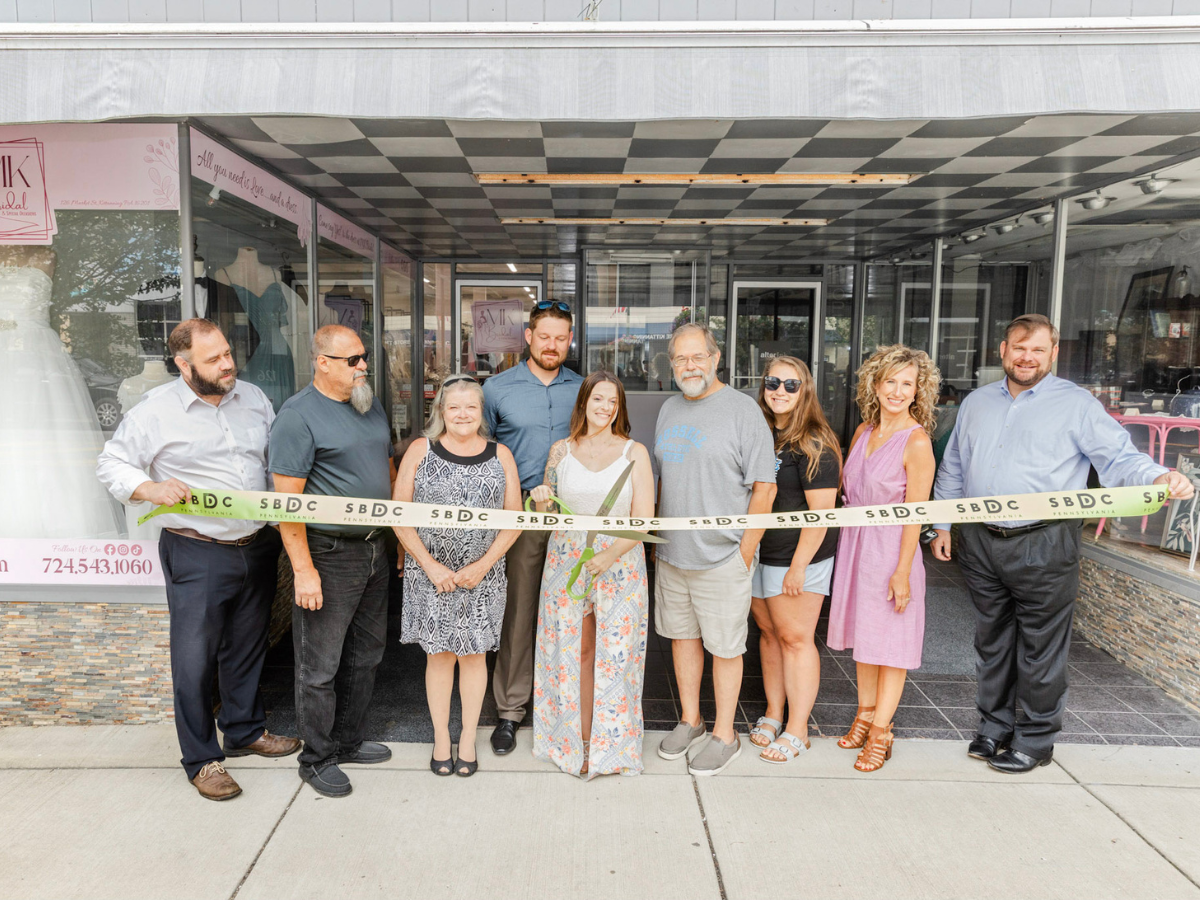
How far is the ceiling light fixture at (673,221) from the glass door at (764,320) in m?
2.55

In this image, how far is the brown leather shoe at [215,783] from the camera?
9.29 ft

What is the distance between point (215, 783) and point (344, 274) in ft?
13.8

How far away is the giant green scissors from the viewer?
2.85m

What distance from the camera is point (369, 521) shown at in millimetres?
2791

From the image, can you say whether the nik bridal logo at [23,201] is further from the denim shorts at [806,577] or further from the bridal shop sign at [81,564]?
the denim shorts at [806,577]

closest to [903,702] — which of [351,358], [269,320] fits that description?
[351,358]

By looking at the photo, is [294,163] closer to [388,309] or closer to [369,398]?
[369,398]

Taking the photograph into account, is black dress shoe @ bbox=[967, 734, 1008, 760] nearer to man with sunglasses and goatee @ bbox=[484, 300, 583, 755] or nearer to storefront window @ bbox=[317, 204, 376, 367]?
man with sunglasses and goatee @ bbox=[484, 300, 583, 755]

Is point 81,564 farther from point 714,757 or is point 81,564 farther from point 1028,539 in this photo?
point 1028,539

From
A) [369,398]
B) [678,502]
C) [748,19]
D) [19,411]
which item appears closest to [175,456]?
[369,398]

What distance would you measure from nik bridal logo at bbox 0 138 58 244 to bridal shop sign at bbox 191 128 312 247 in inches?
26.8

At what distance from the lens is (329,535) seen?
2.86m

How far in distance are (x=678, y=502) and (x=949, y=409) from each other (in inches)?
211

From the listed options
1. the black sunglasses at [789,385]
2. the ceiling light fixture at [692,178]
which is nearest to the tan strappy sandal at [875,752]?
the black sunglasses at [789,385]
